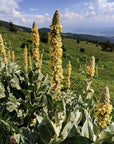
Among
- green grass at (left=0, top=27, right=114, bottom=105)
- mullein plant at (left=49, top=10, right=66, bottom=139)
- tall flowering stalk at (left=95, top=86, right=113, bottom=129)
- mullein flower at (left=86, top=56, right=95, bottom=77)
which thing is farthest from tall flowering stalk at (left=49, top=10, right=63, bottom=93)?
green grass at (left=0, top=27, right=114, bottom=105)

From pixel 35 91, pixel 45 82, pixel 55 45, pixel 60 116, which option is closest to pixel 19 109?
pixel 35 91

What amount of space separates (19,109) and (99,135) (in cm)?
363

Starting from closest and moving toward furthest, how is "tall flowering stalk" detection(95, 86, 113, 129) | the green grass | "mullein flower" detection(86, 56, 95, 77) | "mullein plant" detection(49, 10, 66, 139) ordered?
1. "tall flowering stalk" detection(95, 86, 113, 129)
2. "mullein plant" detection(49, 10, 66, 139)
3. "mullein flower" detection(86, 56, 95, 77)
4. the green grass

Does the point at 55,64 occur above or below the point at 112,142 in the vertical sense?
above

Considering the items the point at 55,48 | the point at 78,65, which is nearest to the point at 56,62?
the point at 55,48

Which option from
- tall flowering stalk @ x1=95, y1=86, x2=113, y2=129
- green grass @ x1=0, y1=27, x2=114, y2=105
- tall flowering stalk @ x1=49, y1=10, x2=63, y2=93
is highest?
tall flowering stalk @ x1=49, y1=10, x2=63, y2=93

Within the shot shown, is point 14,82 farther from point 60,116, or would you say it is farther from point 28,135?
point 60,116

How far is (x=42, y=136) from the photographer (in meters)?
3.18

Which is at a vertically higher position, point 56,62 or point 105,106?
point 56,62

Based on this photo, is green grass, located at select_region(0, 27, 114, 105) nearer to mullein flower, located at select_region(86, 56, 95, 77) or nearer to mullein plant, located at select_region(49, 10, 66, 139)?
mullein flower, located at select_region(86, 56, 95, 77)

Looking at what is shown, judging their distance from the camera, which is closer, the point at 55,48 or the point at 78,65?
the point at 55,48

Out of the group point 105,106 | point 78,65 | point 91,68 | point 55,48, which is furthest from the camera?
point 78,65

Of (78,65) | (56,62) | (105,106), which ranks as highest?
(56,62)

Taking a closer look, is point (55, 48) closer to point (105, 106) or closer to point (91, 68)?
point (105, 106)
